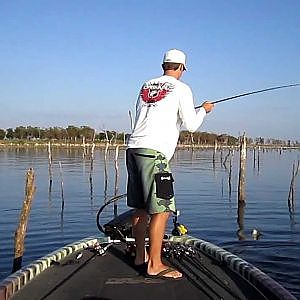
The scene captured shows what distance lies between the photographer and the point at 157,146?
5.47 m

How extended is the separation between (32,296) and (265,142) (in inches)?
5809

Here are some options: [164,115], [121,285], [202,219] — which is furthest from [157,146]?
[202,219]

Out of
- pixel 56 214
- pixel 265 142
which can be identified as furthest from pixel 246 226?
pixel 265 142

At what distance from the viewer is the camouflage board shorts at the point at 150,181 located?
17.5 feet

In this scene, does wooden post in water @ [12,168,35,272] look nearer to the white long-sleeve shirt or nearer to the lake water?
the lake water

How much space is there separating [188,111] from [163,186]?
86 centimetres

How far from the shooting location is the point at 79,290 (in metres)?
4.95

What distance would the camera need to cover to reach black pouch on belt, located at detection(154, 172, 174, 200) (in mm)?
5336

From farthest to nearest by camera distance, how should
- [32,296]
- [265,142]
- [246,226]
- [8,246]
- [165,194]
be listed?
[265,142]
[246,226]
[8,246]
[165,194]
[32,296]

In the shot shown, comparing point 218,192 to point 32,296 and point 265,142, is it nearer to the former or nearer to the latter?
point 32,296

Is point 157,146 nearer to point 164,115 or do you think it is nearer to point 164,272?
point 164,115

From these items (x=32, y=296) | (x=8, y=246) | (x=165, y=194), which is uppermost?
(x=165, y=194)

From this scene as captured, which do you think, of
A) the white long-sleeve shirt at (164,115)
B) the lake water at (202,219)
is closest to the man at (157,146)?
the white long-sleeve shirt at (164,115)

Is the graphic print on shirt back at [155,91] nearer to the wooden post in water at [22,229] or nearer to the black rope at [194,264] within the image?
the black rope at [194,264]
